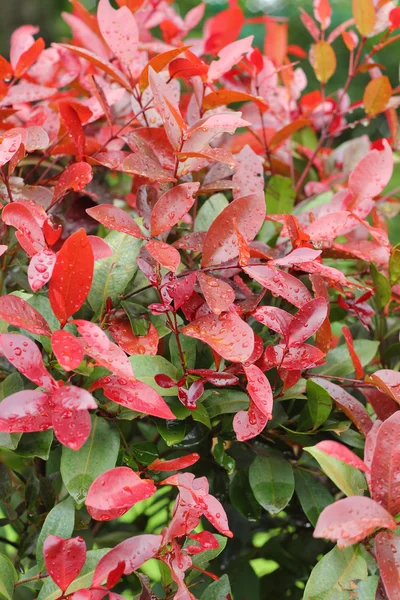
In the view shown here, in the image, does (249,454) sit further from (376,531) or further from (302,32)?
(302,32)

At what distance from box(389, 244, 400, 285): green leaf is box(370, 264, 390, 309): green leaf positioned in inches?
0.5

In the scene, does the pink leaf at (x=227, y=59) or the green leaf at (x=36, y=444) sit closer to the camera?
the green leaf at (x=36, y=444)

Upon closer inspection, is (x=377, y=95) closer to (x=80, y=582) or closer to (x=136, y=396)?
(x=136, y=396)

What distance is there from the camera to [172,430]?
23.5 inches

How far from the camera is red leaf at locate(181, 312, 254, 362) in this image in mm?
508

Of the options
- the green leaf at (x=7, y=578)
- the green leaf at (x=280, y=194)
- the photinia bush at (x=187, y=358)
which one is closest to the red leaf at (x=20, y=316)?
the photinia bush at (x=187, y=358)

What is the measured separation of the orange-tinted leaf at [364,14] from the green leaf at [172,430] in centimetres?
60

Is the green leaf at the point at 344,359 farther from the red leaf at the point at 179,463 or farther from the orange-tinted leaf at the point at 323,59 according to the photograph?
the orange-tinted leaf at the point at 323,59

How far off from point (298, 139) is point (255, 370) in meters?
0.68

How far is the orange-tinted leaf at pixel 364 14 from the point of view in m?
0.85

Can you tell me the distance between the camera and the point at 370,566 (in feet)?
1.86

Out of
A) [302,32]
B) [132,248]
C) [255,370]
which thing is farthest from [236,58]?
[302,32]

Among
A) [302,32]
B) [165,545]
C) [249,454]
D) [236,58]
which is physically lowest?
[302,32]

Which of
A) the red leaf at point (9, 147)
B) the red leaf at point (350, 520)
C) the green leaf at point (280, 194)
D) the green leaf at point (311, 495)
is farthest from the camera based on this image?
the green leaf at point (280, 194)
